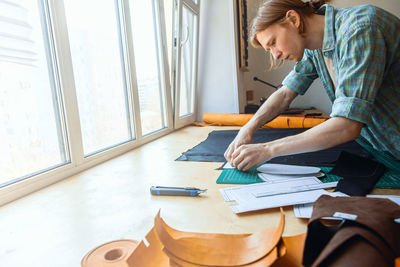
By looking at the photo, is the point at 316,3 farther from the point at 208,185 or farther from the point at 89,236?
the point at 89,236

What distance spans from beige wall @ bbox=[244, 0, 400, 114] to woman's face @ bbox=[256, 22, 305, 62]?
2189 millimetres

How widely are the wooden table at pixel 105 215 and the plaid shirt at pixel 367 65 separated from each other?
0.80 ft

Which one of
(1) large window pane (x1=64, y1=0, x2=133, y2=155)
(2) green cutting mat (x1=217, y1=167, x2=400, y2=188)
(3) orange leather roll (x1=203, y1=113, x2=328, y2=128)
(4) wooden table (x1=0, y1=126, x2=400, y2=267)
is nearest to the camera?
(4) wooden table (x1=0, y1=126, x2=400, y2=267)

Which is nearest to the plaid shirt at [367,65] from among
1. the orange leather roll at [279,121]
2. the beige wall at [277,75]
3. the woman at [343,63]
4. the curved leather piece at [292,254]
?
the woman at [343,63]

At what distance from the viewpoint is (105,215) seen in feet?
2.46

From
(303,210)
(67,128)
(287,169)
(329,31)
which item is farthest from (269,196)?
(67,128)

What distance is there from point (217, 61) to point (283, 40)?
185 centimetres

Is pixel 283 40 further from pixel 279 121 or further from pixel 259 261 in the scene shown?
pixel 279 121

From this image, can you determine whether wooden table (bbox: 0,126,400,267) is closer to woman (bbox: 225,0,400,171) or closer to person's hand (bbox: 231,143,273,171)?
person's hand (bbox: 231,143,273,171)

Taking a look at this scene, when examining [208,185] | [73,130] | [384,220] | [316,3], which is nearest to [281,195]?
[208,185]

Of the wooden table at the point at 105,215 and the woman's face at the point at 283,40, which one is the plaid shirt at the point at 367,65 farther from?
the wooden table at the point at 105,215

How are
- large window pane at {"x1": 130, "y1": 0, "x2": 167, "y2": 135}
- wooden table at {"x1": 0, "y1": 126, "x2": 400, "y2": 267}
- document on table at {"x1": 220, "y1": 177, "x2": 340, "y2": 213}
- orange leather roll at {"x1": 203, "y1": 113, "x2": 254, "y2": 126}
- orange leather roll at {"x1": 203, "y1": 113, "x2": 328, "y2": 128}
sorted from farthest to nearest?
orange leather roll at {"x1": 203, "y1": 113, "x2": 254, "y2": 126}, orange leather roll at {"x1": 203, "y1": 113, "x2": 328, "y2": 128}, large window pane at {"x1": 130, "y1": 0, "x2": 167, "y2": 135}, document on table at {"x1": 220, "y1": 177, "x2": 340, "y2": 213}, wooden table at {"x1": 0, "y1": 126, "x2": 400, "y2": 267}

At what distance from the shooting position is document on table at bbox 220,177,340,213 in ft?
2.36

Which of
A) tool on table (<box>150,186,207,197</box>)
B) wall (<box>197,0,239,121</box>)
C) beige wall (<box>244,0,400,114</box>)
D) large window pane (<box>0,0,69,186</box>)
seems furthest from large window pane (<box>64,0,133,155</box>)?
beige wall (<box>244,0,400,114</box>)
